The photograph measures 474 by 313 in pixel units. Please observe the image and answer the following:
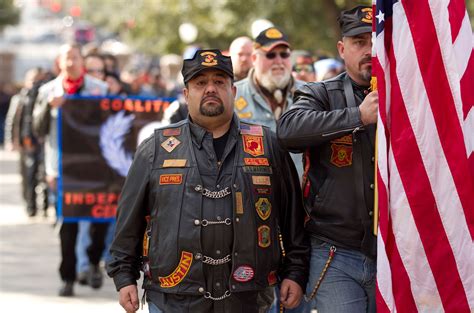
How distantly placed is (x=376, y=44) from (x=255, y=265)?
127 cm

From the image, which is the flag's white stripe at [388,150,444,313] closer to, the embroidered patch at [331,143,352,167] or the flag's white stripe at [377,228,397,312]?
the flag's white stripe at [377,228,397,312]

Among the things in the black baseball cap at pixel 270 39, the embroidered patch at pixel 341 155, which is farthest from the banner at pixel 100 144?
the embroidered patch at pixel 341 155

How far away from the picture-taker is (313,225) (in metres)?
6.57

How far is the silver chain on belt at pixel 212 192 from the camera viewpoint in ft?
21.4

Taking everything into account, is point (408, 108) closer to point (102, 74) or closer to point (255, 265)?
point (255, 265)

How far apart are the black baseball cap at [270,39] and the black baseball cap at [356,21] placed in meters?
2.85

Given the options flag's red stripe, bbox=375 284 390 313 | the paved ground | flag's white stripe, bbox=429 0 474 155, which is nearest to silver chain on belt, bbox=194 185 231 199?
flag's red stripe, bbox=375 284 390 313

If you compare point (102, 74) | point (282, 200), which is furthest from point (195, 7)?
point (282, 200)

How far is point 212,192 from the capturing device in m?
6.53

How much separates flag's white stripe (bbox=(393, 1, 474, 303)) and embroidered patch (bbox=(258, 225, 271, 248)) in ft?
3.09

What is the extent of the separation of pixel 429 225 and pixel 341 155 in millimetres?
621

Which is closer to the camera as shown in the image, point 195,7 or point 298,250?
point 298,250

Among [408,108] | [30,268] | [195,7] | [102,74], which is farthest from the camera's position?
[195,7]

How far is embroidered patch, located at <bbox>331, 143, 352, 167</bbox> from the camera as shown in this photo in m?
6.43
